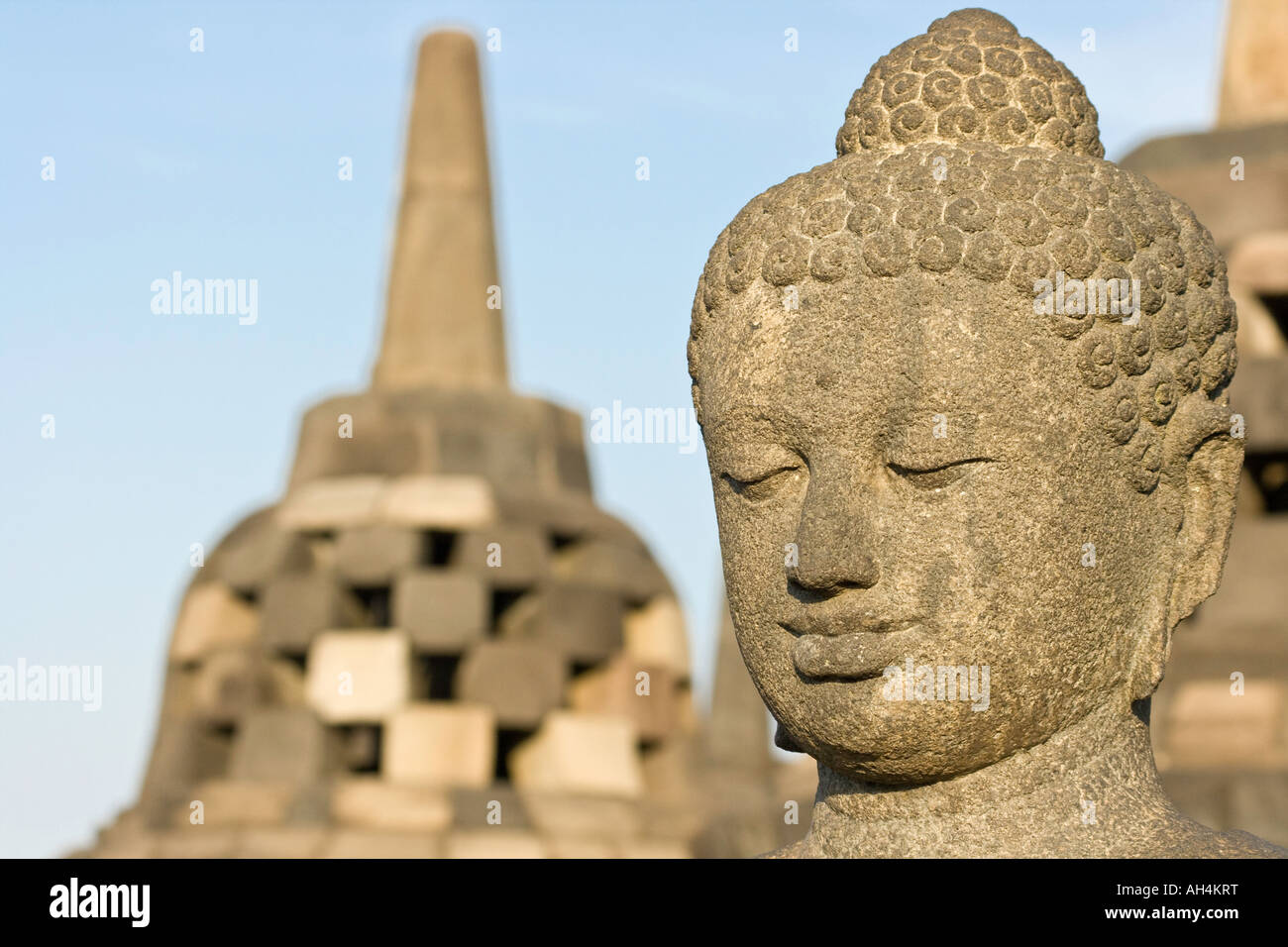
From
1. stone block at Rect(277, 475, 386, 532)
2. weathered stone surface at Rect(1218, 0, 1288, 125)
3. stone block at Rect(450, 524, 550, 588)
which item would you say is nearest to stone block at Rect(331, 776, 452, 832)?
stone block at Rect(450, 524, 550, 588)

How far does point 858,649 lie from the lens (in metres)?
4.95

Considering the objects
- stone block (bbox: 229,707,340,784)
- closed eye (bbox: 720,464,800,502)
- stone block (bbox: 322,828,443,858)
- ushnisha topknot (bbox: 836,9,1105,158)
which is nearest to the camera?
closed eye (bbox: 720,464,800,502)

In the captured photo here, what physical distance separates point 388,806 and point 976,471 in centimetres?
1075

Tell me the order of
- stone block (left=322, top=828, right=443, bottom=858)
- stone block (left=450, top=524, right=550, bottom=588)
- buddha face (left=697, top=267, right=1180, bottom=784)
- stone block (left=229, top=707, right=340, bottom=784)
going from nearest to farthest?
buddha face (left=697, top=267, right=1180, bottom=784), stone block (left=322, top=828, right=443, bottom=858), stone block (left=229, top=707, right=340, bottom=784), stone block (left=450, top=524, right=550, bottom=588)

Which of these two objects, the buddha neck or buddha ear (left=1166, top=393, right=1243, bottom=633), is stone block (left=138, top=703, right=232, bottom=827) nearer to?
the buddha neck

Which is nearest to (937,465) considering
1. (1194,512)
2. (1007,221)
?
(1007,221)

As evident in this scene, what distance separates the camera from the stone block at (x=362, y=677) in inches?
614

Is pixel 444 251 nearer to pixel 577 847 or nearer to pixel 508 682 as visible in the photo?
pixel 508 682

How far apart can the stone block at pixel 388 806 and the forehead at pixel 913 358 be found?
405 inches

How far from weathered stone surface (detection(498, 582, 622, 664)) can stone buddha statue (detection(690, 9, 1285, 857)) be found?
10934mm

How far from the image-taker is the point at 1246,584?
37.8 feet

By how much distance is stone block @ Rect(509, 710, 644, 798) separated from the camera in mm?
15930

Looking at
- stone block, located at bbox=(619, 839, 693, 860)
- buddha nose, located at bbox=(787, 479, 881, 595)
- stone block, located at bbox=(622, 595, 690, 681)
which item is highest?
buddha nose, located at bbox=(787, 479, 881, 595)
